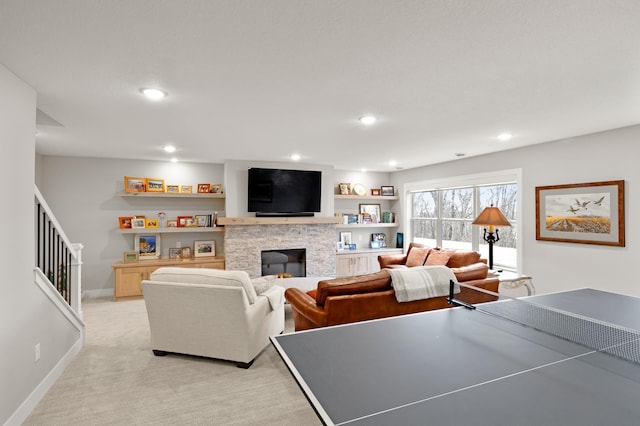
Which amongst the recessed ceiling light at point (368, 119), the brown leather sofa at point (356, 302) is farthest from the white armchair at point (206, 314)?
the recessed ceiling light at point (368, 119)

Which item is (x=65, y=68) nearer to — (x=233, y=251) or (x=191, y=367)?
(x=191, y=367)

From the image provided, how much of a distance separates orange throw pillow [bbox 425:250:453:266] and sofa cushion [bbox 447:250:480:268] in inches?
3.5

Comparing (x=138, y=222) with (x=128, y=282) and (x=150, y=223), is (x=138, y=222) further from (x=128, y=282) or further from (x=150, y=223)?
(x=128, y=282)

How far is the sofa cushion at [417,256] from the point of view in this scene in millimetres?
5859

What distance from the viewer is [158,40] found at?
1853mm

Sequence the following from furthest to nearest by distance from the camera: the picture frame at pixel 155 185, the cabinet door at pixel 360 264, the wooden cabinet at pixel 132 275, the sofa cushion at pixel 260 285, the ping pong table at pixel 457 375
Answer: the cabinet door at pixel 360 264, the picture frame at pixel 155 185, the wooden cabinet at pixel 132 275, the sofa cushion at pixel 260 285, the ping pong table at pixel 457 375

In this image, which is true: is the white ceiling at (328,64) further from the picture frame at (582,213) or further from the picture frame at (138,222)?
the picture frame at (138,222)

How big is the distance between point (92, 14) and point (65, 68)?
833 millimetres

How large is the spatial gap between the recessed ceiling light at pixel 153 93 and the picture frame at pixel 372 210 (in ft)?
18.4

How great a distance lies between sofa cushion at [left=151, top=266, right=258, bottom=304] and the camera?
3041 millimetres

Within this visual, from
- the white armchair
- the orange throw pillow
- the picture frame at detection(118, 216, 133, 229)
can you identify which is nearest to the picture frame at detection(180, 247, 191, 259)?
the picture frame at detection(118, 216, 133, 229)

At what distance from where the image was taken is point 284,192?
6230mm

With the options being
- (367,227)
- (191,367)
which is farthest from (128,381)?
(367,227)

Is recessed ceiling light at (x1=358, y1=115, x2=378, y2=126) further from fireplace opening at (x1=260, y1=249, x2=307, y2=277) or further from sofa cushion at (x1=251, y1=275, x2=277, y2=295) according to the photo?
fireplace opening at (x1=260, y1=249, x2=307, y2=277)
